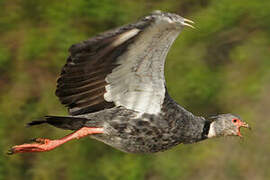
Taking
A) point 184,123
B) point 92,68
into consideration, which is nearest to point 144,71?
point 92,68

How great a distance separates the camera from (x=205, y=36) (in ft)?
26.1

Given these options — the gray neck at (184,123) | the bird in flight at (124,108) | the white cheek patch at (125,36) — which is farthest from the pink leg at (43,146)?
the white cheek patch at (125,36)

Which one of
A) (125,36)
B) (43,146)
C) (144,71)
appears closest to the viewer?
(125,36)

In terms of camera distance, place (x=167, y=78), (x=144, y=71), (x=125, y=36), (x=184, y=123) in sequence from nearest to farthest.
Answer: (x=125, y=36), (x=144, y=71), (x=184, y=123), (x=167, y=78)

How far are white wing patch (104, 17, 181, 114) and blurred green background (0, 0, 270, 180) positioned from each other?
2.26m

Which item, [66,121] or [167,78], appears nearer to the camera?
[66,121]

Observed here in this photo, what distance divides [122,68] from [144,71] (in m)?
0.16

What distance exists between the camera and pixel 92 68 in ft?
15.6

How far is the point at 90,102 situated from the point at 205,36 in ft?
9.79

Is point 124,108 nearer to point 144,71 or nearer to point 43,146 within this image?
point 144,71

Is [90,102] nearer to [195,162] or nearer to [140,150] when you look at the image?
[140,150]

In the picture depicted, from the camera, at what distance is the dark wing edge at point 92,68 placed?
4211mm

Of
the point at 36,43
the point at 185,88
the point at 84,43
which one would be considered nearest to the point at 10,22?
the point at 36,43

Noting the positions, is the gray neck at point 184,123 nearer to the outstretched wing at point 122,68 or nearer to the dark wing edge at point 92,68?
the outstretched wing at point 122,68
